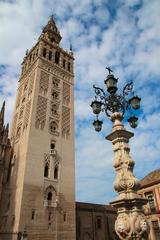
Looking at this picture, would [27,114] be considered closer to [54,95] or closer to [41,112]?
[41,112]

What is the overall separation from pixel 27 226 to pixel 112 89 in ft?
50.9

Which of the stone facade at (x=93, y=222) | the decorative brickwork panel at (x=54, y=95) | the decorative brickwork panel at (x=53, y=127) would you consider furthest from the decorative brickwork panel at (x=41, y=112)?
the stone facade at (x=93, y=222)

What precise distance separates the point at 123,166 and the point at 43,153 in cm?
1779

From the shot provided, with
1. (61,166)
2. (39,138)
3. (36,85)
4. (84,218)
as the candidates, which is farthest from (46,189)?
(36,85)

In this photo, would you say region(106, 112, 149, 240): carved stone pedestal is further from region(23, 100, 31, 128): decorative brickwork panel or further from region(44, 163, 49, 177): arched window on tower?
region(23, 100, 31, 128): decorative brickwork panel

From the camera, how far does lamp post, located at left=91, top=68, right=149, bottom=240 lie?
16.0 ft

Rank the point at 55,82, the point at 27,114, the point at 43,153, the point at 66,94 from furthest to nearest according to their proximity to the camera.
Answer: the point at 66,94
the point at 55,82
the point at 27,114
the point at 43,153

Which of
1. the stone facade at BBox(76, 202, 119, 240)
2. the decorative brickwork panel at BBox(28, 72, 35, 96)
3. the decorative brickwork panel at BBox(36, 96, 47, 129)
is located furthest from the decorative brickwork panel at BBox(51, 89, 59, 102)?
the stone facade at BBox(76, 202, 119, 240)

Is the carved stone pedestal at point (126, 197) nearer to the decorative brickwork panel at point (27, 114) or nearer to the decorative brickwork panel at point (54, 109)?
the decorative brickwork panel at point (27, 114)

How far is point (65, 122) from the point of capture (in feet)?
88.0

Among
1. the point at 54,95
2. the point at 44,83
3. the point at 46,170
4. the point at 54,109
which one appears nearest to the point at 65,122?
the point at 54,109

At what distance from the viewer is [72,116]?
28.1 m

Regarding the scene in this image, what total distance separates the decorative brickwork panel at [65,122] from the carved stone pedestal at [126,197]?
1975 centimetres

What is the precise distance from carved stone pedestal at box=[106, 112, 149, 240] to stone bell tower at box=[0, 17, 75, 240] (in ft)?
40.3
